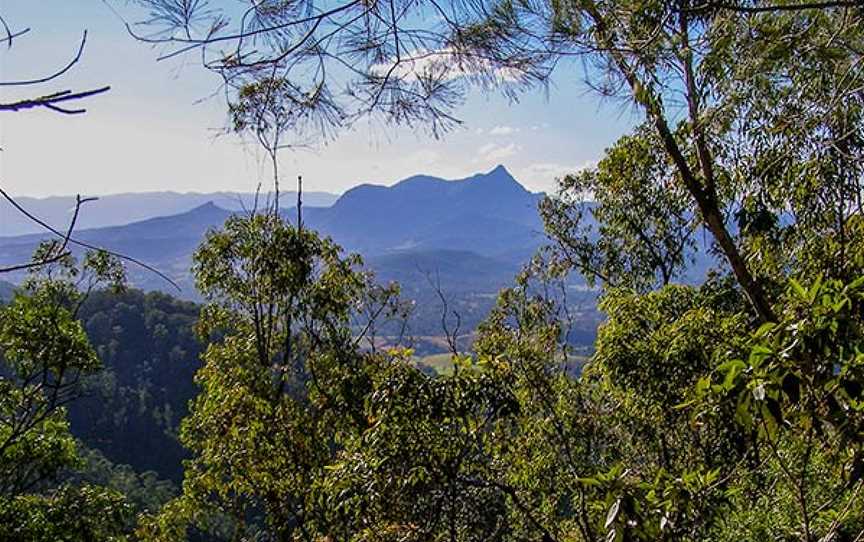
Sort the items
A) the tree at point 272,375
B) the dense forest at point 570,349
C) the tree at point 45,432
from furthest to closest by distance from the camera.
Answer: the tree at point 272,375 < the tree at point 45,432 < the dense forest at point 570,349

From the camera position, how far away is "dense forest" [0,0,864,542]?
1.59 metres

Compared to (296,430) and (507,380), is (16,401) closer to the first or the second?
(296,430)

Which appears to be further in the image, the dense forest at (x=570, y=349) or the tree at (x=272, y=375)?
the tree at (x=272, y=375)

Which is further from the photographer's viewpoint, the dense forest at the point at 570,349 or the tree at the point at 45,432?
the tree at the point at 45,432

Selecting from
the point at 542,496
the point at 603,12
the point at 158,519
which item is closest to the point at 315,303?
the point at 158,519

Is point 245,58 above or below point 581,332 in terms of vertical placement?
above

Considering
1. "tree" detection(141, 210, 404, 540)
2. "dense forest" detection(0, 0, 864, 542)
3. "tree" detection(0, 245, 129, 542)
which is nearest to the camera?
"dense forest" detection(0, 0, 864, 542)

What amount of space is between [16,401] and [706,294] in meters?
5.62

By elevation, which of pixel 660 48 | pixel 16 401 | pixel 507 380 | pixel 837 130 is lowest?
pixel 16 401

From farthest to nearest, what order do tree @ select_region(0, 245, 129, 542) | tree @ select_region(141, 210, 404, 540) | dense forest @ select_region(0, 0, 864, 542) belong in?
A: 1. tree @ select_region(141, 210, 404, 540)
2. tree @ select_region(0, 245, 129, 542)
3. dense forest @ select_region(0, 0, 864, 542)

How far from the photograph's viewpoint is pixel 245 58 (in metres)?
1.93

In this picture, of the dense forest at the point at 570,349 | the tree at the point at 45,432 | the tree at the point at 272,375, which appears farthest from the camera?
the tree at the point at 272,375

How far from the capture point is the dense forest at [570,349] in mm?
1595

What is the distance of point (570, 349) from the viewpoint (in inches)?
271
